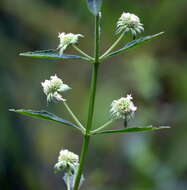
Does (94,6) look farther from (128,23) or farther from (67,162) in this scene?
(67,162)

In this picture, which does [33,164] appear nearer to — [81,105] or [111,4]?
[81,105]

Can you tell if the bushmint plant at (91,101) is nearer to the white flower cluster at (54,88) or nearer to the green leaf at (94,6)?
the white flower cluster at (54,88)

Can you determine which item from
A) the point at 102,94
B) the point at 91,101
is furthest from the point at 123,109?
the point at 102,94

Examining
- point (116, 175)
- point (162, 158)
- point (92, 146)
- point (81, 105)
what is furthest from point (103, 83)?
point (162, 158)

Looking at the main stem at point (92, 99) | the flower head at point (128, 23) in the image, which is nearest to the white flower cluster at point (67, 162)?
the main stem at point (92, 99)

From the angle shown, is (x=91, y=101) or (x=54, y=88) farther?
(x=54, y=88)

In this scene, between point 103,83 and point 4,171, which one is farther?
point 103,83
